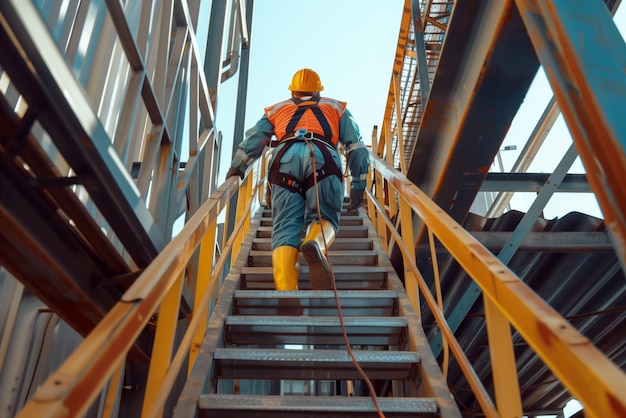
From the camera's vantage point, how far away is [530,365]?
18.9 ft

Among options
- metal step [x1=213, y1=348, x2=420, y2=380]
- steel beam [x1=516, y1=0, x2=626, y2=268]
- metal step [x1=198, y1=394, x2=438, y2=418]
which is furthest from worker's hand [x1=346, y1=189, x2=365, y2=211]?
steel beam [x1=516, y1=0, x2=626, y2=268]

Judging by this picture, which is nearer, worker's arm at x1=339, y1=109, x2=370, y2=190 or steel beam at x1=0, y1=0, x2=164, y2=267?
steel beam at x1=0, y1=0, x2=164, y2=267

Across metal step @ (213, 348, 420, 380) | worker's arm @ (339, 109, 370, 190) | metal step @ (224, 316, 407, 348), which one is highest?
worker's arm @ (339, 109, 370, 190)

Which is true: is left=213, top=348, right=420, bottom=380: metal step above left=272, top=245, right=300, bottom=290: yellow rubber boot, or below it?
below

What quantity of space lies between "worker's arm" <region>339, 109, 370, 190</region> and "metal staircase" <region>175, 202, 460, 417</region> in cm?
79

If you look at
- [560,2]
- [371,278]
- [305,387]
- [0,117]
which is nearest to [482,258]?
[560,2]

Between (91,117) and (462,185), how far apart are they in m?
2.34

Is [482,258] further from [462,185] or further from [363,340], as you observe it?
[462,185]

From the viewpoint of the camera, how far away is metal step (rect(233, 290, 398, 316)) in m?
3.38

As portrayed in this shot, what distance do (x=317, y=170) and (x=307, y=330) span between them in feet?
4.27

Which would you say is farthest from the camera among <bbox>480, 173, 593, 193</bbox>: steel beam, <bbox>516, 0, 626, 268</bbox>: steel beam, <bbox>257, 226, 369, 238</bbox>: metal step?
<bbox>257, 226, 369, 238</bbox>: metal step

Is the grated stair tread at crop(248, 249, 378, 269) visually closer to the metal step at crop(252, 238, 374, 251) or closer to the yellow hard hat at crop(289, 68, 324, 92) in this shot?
the metal step at crop(252, 238, 374, 251)

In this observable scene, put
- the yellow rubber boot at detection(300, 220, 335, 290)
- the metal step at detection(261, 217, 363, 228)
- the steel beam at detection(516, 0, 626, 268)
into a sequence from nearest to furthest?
the steel beam at detection(516, 0, 626, 268) < the yellow rubber boot at detection(300, 220, 335, 290) < the metal step at detection(261, 217, 363, 228)

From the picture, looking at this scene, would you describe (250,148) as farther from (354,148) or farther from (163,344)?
(163,344)
